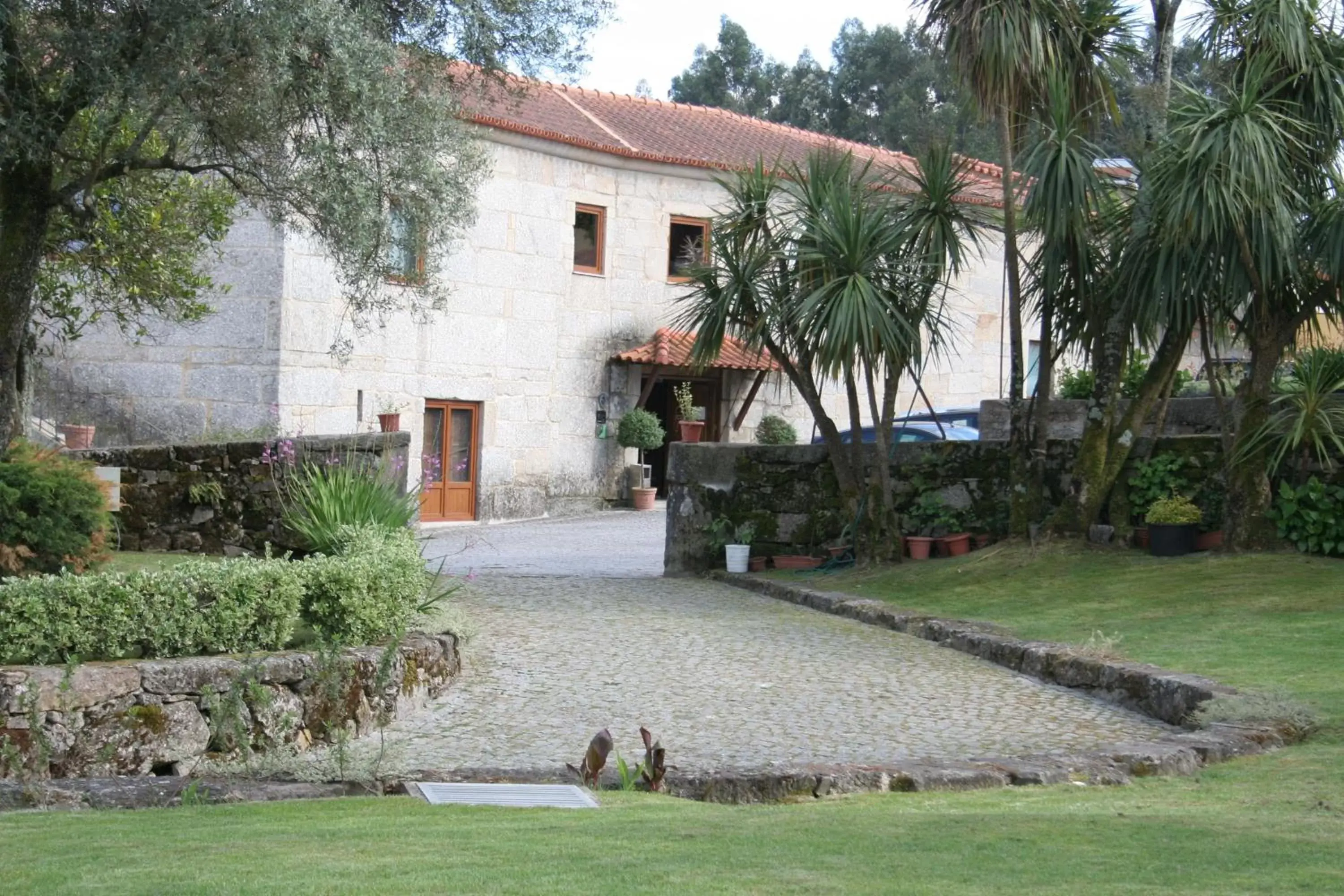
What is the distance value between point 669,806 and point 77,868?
2255mm

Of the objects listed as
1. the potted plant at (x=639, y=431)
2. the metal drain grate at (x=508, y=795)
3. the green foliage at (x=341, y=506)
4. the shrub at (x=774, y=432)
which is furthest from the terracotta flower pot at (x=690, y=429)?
the metal drain grate at (x=508, y=795)

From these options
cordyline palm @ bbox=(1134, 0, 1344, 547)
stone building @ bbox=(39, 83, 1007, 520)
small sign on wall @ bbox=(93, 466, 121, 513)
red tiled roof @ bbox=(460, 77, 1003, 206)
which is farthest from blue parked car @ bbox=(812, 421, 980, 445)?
small sign on wall @ bbox=(93, 466, 121, 513)

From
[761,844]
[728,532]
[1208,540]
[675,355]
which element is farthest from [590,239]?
[761,844]

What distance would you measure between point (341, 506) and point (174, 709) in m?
4.67

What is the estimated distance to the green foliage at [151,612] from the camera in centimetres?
730

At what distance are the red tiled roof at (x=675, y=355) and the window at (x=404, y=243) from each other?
540 inches

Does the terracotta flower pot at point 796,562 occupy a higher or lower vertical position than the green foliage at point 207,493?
lower

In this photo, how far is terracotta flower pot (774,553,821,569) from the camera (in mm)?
15789

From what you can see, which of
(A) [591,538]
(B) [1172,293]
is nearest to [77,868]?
(B) [1172,293]

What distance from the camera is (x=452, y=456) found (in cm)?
2519

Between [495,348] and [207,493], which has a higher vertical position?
[495,348]

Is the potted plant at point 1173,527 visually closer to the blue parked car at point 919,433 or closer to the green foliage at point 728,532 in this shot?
the green foliage at point 728,532

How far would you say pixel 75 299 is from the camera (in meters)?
22.0

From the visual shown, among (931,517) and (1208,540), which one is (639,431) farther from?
(1208,540)
